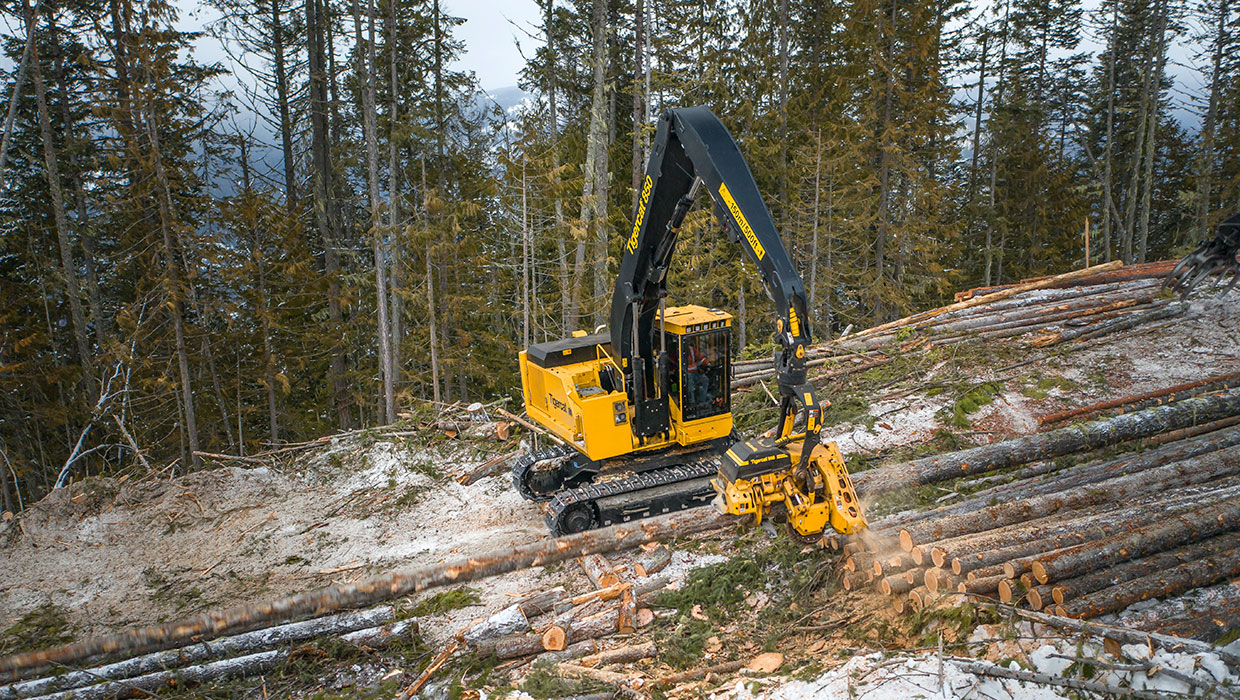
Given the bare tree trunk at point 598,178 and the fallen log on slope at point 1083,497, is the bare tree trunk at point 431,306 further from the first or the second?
the fallen log on slope at point 1083,497

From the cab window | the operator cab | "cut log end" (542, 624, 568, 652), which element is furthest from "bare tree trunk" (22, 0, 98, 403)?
"cut log end" (542, 624, 568, 652)

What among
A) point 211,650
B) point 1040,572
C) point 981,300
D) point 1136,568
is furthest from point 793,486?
point 981,300

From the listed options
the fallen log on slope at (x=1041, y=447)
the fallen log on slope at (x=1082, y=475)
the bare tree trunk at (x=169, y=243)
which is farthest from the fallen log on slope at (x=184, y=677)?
the bare tree trunk at (x=169, y=243)

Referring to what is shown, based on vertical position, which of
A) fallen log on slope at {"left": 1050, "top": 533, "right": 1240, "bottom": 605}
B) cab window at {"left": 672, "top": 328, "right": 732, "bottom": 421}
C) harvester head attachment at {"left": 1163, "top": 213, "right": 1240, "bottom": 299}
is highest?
harvester head attachment at {"left": 1163, "top": 213, "right": 1240, "bottom": 299}

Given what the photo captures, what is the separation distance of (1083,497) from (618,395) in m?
5.70

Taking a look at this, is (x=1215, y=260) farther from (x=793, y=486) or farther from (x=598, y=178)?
(x=598, y=178)

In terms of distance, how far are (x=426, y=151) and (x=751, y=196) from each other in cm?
1700

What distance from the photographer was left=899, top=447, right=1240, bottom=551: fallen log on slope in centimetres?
690

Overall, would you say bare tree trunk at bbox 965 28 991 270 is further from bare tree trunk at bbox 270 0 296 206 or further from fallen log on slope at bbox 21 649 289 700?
fallen log on slope at bbox 21 649 289 700

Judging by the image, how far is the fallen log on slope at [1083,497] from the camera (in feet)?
22.6

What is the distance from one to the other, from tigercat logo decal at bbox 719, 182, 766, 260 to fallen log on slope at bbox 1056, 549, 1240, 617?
4.01 meters

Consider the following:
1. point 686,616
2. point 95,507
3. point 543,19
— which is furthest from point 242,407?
point 686,616

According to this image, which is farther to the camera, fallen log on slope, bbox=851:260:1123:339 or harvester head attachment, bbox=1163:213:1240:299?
fallen log on slope, bbox=851:260:1123:339

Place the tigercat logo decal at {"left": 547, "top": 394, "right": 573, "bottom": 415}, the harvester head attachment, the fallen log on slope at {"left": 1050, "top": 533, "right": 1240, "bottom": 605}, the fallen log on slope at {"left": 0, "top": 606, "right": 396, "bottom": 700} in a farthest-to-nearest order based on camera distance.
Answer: the tigercat logo decal at {"left": 547, "top": 394, "right": 573, "bottom": 415}, the harvester head attachment, the fallen log on slope at {"left": 0, "top": 606, "right": 396, "bottom": 700}, the fallen log on slope at {"left": 1050, "top": 533, "right": 1240, "bottom": 605}
